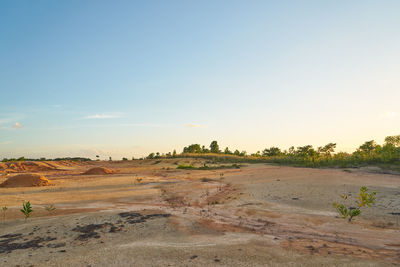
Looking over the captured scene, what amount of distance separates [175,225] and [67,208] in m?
3.96

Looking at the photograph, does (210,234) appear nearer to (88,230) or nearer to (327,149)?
(88,230)

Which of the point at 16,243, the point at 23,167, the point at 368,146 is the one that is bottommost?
the point at 16,243

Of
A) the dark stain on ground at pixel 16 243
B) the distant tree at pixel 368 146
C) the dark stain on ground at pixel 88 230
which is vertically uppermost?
the distant tree at pixel 368 146

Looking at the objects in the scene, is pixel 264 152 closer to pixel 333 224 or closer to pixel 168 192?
pixel 168 192

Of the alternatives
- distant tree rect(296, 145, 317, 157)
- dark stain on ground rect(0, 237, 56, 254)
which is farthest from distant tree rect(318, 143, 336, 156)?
dark stain on ground rect(0, 237, 56, 254)

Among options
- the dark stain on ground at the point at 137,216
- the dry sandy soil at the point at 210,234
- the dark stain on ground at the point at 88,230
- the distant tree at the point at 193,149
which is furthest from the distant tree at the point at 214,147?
the dark stain on ground at the point at 88,230

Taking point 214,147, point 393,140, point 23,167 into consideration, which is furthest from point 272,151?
point 23,167

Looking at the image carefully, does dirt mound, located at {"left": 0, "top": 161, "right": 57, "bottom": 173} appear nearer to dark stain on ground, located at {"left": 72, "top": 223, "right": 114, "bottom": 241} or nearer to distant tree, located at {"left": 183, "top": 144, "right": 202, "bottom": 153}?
dark stain on ground, located at {"left": 72, "top": 223, "right": 114, "bottom": 241}

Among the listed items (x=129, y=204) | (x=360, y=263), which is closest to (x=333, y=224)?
(x=360, y=263)

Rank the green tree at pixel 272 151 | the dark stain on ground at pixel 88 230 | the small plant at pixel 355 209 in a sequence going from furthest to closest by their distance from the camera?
the green tree at pixel 272 151
the small plant at pixel 355 209
the dark stain on ground at pixel 88 230

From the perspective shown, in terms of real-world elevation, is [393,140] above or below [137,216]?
above

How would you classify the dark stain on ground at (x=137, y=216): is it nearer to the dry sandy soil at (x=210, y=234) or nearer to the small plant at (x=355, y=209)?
the dry sandy soil at (x=210, y=234)

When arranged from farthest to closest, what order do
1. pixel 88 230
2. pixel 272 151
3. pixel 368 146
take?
1. pixel 272 151
2. pixel 368 146
3. pixel 88 230

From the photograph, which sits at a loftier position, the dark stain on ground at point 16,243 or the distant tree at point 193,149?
the distant tree at point 193,149
